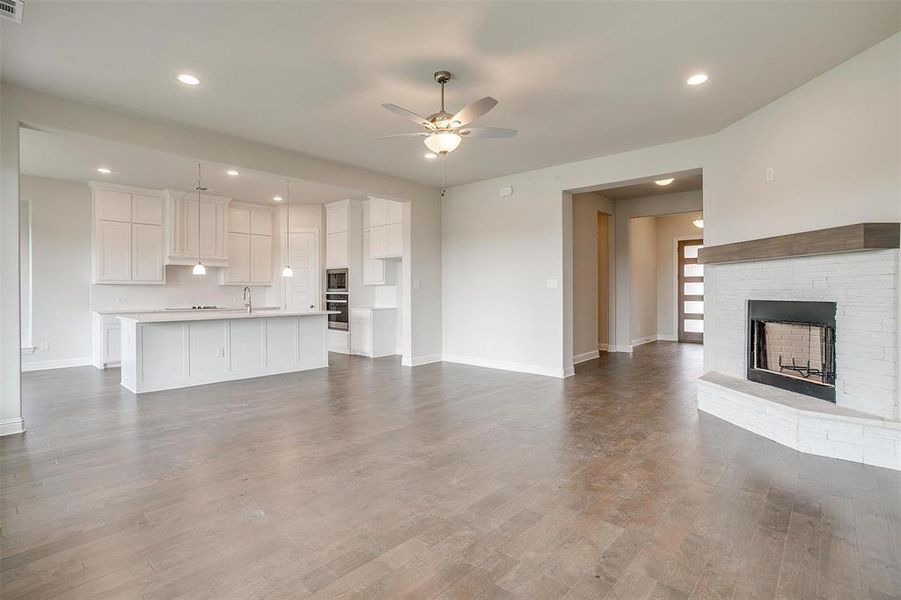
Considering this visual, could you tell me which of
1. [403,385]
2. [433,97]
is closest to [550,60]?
[433,97]

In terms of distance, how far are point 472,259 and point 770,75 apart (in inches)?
179

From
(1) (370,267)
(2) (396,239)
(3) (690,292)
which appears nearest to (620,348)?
(3) (690,292)

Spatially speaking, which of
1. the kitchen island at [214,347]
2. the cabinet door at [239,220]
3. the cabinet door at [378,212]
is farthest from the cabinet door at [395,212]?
the cabinet door at [239,220]

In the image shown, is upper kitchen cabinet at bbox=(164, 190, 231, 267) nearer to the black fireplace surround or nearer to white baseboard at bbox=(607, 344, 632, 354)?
white baseboard at bbox=(607, 344, 632, 354)

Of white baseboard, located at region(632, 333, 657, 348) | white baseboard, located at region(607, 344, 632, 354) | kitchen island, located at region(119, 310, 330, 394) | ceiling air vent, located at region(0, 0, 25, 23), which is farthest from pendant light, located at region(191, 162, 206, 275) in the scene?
white baseboard, located at region(632, 333, 657, 348)

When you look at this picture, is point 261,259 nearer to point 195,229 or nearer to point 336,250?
point 195,229

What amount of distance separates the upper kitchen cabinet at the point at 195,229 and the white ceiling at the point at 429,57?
400 cm

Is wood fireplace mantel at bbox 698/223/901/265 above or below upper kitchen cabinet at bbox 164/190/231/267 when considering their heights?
below

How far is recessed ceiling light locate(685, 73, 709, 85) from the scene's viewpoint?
3578mm

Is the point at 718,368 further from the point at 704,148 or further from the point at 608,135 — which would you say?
the point at 608,135

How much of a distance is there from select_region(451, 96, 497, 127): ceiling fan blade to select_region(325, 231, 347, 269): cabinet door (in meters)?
5.86

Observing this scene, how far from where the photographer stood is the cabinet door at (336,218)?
28.8 ft

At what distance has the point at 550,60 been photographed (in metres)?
3.32

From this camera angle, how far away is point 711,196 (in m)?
4.97
